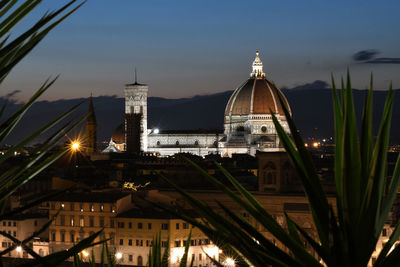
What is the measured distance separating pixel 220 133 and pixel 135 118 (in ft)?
33.0

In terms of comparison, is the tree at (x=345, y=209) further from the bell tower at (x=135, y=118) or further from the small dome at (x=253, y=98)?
the small dome at (x=253, y=98)

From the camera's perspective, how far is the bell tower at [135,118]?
88500mm

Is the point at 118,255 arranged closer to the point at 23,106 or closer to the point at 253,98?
the point at 23,106

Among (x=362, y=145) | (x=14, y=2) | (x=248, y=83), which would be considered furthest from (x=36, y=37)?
(x=248, y=83)

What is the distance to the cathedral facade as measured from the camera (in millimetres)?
89000

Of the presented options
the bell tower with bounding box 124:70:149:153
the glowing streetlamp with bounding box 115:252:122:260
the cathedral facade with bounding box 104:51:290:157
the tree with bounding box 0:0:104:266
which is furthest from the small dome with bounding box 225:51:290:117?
the tree with bounding box 0:0:104:266

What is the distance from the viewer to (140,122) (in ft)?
292

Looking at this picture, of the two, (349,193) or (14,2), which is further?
(14,2)

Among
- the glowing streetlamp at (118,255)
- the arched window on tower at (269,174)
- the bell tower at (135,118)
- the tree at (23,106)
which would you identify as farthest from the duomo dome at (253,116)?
the tree at (23,106)

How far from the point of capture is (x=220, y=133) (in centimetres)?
9244

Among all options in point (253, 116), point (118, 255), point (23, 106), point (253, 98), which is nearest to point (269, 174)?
point (118, 255)

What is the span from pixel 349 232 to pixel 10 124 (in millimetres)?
932

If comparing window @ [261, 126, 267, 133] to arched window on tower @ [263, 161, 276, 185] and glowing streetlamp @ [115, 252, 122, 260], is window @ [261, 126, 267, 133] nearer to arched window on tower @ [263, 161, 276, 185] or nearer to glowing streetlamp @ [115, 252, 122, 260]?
arched window on tower @ [263, 161, 276, 185]

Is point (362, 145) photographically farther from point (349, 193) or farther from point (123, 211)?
point (123, 211)
